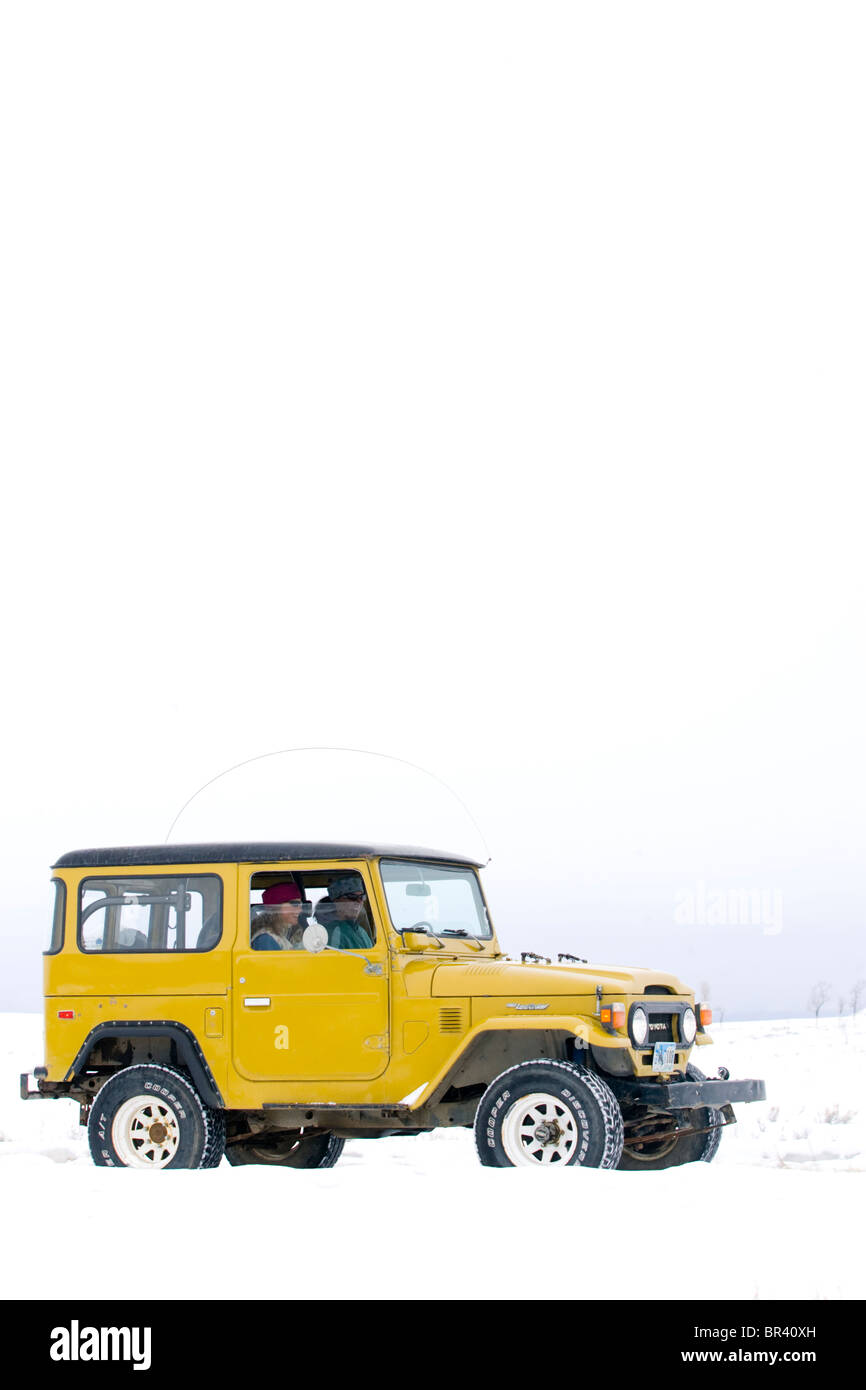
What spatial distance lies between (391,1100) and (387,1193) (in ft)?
4.85

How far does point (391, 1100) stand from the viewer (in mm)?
10719

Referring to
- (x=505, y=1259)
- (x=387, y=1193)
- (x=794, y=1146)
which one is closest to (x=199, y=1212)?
(x=387, y=1193)

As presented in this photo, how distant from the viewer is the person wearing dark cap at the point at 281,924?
37.2 feet

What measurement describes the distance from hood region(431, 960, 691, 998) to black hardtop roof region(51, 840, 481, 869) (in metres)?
1.06

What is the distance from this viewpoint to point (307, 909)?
11.4m

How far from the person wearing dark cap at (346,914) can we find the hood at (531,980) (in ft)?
2.22

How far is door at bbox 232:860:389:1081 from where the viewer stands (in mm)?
10836

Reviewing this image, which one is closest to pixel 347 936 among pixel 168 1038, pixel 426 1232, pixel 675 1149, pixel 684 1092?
pixel 168 1038

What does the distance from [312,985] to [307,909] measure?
64 centimetres

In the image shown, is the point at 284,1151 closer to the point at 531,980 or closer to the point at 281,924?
the point at 281,924

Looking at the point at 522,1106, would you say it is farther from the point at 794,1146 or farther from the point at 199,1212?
the point at 794,1146

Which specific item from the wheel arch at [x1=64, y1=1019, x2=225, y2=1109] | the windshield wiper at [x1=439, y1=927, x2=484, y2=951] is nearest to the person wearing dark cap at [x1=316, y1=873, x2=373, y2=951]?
the windshield wiper at [x1=439, y1=927, x2=484, y2=951]

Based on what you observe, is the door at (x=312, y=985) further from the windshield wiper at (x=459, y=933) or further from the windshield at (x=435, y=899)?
the windshield wiper at (x=459, y=933)

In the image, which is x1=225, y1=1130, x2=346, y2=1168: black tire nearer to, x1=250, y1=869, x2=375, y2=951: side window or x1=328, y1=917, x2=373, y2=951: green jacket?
x1=250, y1=869, x2=375, y2=951: side window
